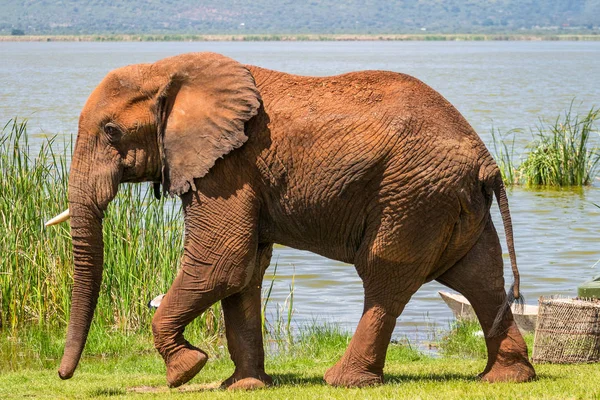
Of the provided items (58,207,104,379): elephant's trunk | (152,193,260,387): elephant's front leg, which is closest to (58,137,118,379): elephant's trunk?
(58,207,104,379): elephant's trunk

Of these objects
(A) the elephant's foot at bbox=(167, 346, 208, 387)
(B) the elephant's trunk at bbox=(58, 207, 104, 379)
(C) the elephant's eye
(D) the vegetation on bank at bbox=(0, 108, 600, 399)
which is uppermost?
(C) the elephant's eye

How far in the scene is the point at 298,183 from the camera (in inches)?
317

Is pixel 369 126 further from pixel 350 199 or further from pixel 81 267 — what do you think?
pixel 81 267

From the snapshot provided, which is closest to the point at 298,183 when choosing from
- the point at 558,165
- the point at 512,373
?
the point at 512,373

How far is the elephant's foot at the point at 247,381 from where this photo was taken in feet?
27.9

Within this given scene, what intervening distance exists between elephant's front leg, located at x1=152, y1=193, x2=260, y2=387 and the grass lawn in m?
0.28

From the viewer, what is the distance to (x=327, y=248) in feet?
27.4

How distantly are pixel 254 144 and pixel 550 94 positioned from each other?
146 ft

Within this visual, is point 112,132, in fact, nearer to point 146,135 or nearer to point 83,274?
point 146,135

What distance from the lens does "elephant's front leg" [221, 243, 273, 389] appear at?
8.63 metres

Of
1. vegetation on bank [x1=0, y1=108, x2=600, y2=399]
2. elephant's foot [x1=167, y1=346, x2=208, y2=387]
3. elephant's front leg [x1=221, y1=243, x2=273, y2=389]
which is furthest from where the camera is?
vegetation on bank [x1=0, y1=108, x2=600, y2=399]

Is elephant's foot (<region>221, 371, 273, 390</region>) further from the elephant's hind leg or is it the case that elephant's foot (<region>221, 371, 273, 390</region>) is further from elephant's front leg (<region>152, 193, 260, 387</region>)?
the elephant's hind leg

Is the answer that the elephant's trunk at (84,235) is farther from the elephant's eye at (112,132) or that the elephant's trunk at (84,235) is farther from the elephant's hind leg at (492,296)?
the elephant's hind leg at (492,296)

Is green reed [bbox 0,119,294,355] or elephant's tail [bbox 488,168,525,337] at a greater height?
elephant's tail [bbox 488,168,525,337]
